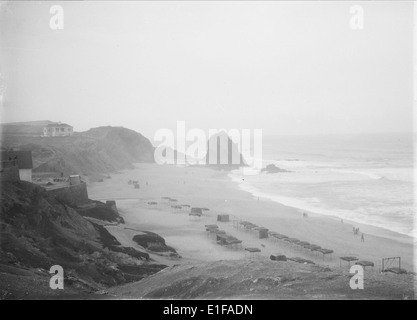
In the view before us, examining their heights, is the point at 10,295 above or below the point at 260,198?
above

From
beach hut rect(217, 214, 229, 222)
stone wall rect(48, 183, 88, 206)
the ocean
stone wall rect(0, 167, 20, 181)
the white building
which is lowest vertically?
the ocean

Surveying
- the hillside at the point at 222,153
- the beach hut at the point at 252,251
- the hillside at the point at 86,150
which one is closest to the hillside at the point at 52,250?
the beach hut at the point at 252,251

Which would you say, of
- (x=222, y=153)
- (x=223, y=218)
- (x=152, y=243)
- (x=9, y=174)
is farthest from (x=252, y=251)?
(x=222, y=153)

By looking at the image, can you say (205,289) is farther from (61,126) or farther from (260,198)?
(61,126)

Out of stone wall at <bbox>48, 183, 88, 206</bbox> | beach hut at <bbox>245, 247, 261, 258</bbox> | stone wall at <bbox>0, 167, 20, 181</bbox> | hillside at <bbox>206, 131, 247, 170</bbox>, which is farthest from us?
hillside at <bbox>206, 131, 247, 170</bbox>
